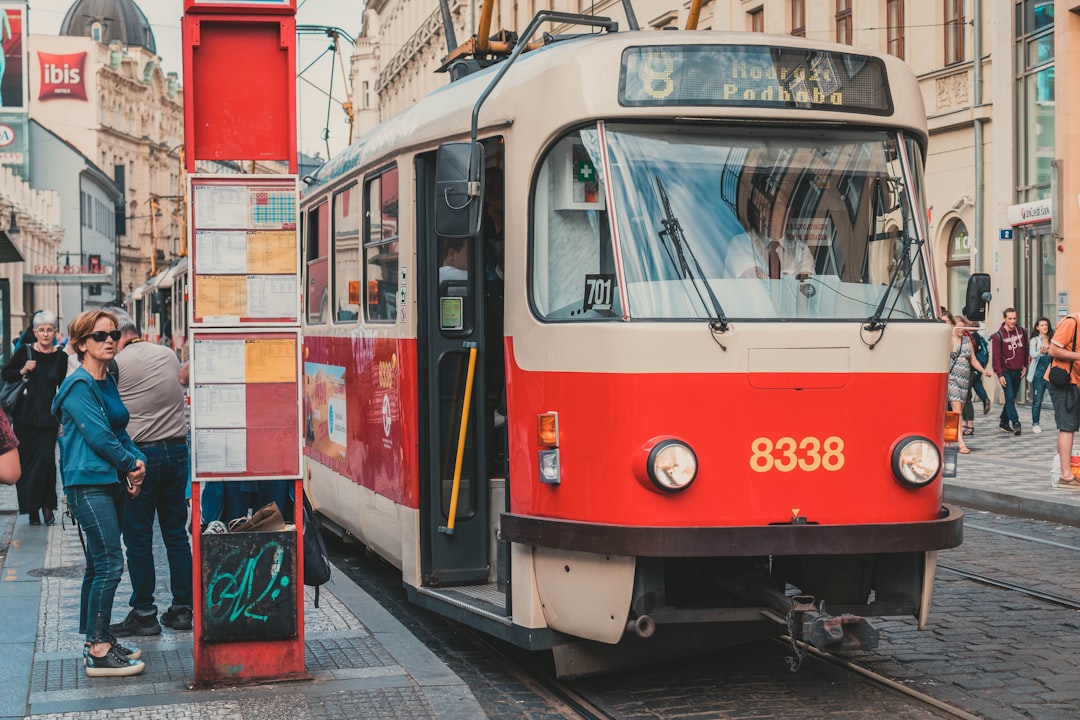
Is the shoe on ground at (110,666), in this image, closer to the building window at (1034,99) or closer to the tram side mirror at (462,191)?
the tram side mirror at (462,191)

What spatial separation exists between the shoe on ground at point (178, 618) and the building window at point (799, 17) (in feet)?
85.0

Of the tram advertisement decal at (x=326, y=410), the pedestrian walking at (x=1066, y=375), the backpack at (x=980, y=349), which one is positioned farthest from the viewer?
the backpack at (x=980, y=349)

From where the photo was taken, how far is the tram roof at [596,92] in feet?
22.1

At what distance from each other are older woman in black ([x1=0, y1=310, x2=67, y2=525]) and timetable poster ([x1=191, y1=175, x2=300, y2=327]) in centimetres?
636

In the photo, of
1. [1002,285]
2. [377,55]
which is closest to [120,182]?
[377,55]

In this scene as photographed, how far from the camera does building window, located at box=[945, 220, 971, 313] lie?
28094mm

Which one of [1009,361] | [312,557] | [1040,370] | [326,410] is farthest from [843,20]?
[312,557]

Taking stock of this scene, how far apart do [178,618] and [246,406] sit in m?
1.88

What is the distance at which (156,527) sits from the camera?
13180 mm

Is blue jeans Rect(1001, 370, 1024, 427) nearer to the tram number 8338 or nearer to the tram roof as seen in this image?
the tram roof

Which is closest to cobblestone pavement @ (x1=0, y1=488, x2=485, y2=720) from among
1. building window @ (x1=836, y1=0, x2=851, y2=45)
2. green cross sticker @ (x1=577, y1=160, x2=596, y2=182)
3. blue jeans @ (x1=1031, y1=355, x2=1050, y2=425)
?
green cross sticker @ (x1=577, y1=160, x2=596, y2=182)

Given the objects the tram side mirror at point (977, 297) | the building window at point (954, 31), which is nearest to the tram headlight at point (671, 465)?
the tram side mirror at point (977, 297)

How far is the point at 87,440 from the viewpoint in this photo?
23.6ft

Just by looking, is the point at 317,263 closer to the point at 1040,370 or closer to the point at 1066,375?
the point at 1066,375
